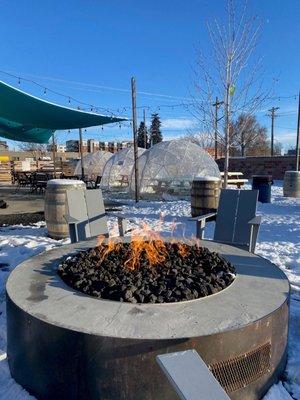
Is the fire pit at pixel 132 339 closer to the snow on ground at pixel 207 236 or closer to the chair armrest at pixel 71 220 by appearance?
the snow on ground at pixel 207 236

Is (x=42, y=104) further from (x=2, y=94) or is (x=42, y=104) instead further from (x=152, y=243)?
(x=152, y=243)

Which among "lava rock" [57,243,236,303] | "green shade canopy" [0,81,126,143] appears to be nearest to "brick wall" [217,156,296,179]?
"green shade canopy" [0,81,126,143]

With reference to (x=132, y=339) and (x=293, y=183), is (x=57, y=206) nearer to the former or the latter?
(x=132, y=339)

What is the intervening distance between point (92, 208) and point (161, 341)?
399cm

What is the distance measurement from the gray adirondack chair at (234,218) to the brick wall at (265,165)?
19.6 meters

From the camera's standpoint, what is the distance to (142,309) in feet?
9.01

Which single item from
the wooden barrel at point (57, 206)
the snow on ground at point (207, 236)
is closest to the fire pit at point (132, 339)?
the snow on ground at point (207, 236)

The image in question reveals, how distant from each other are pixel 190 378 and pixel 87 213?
4381mm

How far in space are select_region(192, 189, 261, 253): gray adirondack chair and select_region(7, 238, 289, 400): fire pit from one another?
2.36 meters

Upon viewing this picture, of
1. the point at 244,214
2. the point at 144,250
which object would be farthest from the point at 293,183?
the point at 144,250

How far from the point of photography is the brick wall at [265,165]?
24047mm

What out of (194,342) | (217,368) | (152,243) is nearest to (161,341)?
(194,342)

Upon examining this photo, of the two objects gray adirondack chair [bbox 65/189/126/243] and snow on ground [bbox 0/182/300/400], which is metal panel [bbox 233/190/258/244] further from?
gray adirondack chair [bbox 65/189/126/243]

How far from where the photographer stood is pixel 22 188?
19953 mm
